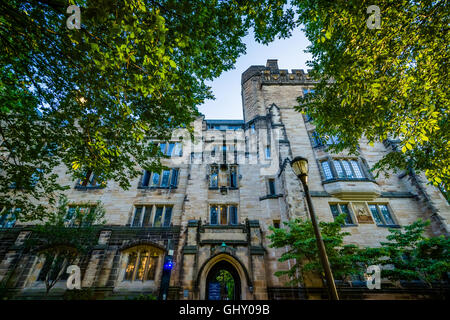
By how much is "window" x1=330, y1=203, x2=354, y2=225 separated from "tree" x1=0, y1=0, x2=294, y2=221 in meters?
11.4

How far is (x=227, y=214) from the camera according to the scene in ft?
45.2

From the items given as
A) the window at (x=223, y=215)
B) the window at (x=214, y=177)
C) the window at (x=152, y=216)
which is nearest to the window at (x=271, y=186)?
the window at (x=223, y=215)

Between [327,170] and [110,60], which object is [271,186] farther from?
[110,60]

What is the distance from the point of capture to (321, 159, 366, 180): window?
1356 cm

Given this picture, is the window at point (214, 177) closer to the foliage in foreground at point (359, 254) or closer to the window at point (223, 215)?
the window at point (223, 215)

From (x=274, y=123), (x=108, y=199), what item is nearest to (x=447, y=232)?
(x=274, y=123)

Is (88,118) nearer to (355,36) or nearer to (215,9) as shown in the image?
(215,9)

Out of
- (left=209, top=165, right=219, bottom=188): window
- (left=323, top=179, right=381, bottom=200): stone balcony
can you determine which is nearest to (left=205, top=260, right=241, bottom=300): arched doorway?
(left=209, top=165, right=219, bottom=188): window

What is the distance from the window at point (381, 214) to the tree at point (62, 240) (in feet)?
59.9

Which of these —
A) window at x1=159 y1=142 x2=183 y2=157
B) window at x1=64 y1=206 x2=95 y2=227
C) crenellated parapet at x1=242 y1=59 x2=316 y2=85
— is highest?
crenellated parapet at x1=242 y1=59 x2=316 y2=85

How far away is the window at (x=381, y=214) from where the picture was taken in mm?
12430

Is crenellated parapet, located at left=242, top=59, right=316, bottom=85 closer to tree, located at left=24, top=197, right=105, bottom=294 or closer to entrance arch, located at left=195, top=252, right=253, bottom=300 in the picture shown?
entrance arch, located at left=195, top=252, right=253, bottom=300

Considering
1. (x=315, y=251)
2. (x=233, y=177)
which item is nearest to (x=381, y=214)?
(x=315, y=251)

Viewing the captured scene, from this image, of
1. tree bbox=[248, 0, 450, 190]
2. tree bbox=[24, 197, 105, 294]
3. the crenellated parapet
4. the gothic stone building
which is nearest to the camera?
tree bbox=[248, 0, 450, 190]
